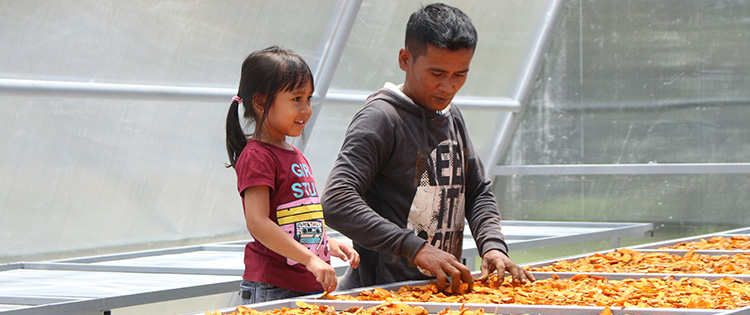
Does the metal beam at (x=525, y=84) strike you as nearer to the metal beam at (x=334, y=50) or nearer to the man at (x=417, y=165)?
the metal beam at (x=334, y=50)

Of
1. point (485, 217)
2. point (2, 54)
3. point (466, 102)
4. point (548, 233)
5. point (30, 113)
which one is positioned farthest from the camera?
point (466, 102)

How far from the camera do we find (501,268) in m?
1.94

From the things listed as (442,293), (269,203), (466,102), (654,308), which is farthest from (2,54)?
(466,102)

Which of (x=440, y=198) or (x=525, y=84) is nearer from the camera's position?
(x=440, y=198)

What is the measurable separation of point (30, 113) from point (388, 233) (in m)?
2.65

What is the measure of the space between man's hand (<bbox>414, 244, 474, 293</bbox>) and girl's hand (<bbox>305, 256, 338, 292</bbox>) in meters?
0.18

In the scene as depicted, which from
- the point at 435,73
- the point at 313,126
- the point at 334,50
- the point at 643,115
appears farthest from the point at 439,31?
the point at 643,115

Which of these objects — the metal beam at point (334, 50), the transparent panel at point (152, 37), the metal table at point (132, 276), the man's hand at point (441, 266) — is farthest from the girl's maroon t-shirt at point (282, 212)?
the metal beam at point (334, 50)

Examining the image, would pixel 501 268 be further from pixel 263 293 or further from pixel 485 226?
pixel 263 293

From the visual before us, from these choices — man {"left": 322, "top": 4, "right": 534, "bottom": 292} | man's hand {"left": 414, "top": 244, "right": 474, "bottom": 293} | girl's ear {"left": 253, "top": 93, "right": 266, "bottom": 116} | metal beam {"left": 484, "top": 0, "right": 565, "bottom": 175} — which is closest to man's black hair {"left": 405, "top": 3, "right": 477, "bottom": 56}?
man {"left": 322, "top": 4, "right": 534, "bottom": 292}

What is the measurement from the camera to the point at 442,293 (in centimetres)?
185

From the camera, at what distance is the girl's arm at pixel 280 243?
1.74m

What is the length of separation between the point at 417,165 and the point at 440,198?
10 centimetres

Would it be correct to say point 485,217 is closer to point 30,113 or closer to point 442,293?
point 442,293
